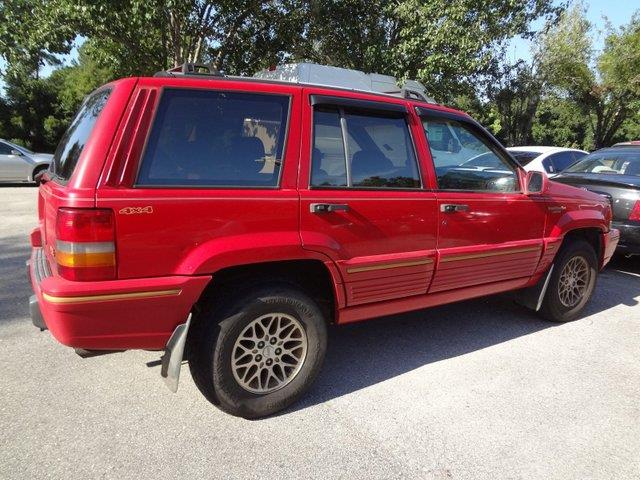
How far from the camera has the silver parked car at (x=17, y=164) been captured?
13.9 meters

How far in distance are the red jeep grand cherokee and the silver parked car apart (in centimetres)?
1240

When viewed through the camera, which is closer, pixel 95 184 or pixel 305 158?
pixel 95 184

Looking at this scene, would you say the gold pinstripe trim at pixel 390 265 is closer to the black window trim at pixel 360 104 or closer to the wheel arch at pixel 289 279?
the wheel arch at pixel 289 279

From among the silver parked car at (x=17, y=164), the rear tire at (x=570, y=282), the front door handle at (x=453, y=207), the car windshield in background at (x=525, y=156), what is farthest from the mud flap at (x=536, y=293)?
the silver parked car at (x=17, y=164)

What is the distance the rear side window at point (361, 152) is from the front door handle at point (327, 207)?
0.14m

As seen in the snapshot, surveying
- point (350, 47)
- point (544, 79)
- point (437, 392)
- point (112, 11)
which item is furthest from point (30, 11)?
point (544, 79)

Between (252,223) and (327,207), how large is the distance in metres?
0.48

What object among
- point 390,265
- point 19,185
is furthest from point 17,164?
point 390,265

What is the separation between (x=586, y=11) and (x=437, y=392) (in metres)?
24.1

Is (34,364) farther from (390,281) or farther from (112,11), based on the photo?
(112,11)

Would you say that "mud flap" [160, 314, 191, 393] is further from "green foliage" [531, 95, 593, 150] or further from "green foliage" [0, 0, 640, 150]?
"green foliage" [531, 95, 593, 150]

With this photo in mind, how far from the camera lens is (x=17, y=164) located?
14031mm

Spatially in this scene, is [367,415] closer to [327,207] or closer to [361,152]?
[327,207]

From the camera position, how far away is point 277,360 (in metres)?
2.99
